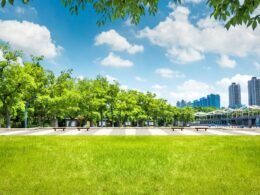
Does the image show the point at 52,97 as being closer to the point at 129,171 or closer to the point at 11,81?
the point at 11,81

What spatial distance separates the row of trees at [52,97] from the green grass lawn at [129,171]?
3015 centimetres

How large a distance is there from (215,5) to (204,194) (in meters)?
4.14

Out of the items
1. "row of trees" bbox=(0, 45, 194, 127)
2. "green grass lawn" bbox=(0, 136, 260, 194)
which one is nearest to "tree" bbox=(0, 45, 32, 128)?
"row of trees" bbox=(0, 45, 194, 127)

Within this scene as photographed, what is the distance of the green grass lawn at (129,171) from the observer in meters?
A: 6.93

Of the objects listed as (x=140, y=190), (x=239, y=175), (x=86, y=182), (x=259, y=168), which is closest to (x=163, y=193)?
(x=140, y=190)

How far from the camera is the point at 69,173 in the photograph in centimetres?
829

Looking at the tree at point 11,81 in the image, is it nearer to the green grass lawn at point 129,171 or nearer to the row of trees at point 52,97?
the row of trees at point 52,97

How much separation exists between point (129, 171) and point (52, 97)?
40.6 metres

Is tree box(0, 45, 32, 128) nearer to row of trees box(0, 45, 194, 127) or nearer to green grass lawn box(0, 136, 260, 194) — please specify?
row of trees box(0, 45, 194, 127)

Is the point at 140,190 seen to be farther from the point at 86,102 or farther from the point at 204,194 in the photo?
the point at 86,102

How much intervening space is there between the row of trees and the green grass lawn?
3015 cm

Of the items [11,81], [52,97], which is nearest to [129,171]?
[11,81]

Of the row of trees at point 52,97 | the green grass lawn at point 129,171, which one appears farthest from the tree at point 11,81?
the green grass lawn at point 129,171

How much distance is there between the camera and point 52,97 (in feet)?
154
